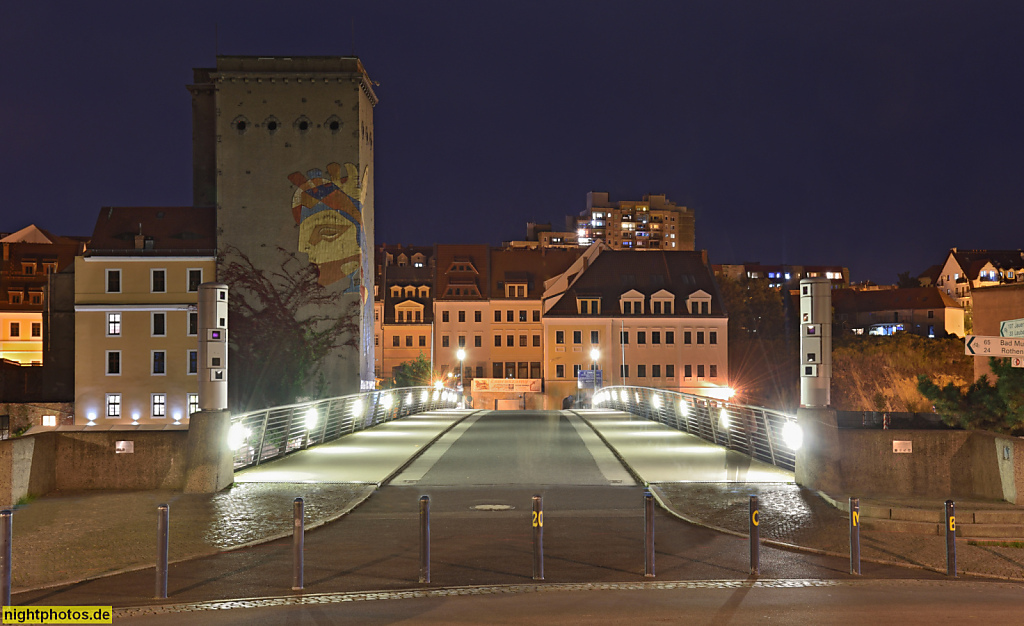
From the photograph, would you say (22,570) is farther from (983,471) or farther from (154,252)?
(154,252)

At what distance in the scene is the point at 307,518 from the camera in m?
13.1

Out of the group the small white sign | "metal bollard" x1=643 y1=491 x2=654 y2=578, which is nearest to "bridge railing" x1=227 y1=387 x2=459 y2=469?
"metal bollard" x1=643 y1=491 x2=654 y2=578

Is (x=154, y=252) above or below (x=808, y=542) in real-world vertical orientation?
above

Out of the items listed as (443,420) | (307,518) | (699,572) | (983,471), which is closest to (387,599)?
(699,572)

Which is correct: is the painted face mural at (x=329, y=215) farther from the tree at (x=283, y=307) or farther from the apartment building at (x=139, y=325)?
the apartment building at (x=139, y=325)

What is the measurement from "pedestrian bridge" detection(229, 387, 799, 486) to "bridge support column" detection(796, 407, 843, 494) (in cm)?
62

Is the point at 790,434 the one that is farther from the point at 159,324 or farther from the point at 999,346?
the point at 159,324

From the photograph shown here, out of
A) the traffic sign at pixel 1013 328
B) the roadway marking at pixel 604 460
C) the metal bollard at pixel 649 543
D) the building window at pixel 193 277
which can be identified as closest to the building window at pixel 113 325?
the building window at pixel 193 277

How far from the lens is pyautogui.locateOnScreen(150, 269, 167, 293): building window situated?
72250 mm

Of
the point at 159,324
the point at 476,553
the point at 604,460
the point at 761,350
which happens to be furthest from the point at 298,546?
the point at 761,350

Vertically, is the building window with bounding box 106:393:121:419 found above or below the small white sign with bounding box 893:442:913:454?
below

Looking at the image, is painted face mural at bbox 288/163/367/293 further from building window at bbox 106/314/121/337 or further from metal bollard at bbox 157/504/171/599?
metal bollard at bbox 157/504/171/599

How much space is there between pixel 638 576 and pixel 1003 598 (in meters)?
3.28

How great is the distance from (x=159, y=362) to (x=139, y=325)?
3061mm
